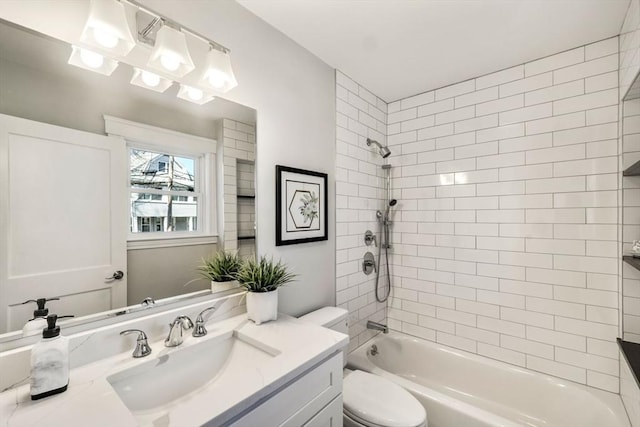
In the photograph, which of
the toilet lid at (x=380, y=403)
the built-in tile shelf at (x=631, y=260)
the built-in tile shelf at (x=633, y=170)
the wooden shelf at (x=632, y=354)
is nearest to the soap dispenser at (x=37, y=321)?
the toilet lid at (x=380, y=403)

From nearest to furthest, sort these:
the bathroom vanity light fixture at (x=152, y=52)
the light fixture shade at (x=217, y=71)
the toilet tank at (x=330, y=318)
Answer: the bathroom vanity light fixture at (x=152, y=52) < the light fixture shade at (x=217, y=71) < the toilet tank at (x=330, y=318)

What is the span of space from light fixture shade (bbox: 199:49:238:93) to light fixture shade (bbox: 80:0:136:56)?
0.95ft

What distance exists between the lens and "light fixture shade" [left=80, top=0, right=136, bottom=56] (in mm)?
932

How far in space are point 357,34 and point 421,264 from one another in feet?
5.87

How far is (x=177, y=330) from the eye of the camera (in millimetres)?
1099

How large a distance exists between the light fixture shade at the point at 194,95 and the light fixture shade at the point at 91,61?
247 millimetres

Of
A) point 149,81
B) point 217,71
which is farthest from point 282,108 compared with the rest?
point 149,81

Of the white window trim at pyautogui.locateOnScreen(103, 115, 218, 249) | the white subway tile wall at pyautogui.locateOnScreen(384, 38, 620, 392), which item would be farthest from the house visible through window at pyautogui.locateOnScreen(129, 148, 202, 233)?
the white subway tile wall at pyautogui.locateOnScreen(384, 38, 620, 392)

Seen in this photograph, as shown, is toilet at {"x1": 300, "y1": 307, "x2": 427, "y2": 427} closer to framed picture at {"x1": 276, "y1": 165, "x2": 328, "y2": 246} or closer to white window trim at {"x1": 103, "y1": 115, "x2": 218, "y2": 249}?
framed picture at {"x1": 276, "y1": 165, "x2": 328, "y2": 246}

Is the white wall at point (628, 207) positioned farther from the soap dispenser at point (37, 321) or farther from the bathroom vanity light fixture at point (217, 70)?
the soap dispenser at point (37, 321)

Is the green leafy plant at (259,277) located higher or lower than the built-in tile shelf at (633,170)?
lower

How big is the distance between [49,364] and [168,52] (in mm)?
1101

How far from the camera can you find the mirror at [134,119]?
87 cm

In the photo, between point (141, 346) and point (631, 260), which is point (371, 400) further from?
point (631, 260)
